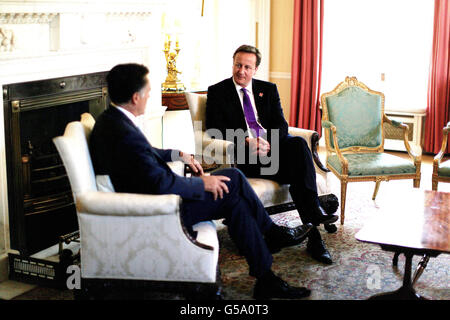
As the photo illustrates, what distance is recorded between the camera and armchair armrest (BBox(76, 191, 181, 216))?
2.31 meters

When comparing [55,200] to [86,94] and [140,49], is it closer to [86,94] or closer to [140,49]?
[86,94]

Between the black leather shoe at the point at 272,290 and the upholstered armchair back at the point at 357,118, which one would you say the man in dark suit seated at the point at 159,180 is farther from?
the upholstered armchair back at the point at 357,118

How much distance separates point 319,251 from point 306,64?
322 cm

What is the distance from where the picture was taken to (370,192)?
4.81 m

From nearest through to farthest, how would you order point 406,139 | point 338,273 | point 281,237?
point 281,237
point 338,273
point 406,139

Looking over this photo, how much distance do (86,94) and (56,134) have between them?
0.29m

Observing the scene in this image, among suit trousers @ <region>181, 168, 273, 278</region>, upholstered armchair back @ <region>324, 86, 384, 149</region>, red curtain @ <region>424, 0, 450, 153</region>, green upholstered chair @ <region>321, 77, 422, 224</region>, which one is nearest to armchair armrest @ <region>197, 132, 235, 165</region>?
suit trousers @ <region>181, 168, 273, 278</region>

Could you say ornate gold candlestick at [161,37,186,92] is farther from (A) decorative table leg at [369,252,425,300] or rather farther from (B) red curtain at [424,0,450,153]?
(A) decorative table leg at [369,252,425,300]

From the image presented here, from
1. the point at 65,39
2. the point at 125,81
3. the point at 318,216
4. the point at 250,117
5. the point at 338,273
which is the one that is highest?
the point at 65,39

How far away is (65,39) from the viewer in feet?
10.5

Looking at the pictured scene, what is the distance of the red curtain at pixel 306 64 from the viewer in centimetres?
609

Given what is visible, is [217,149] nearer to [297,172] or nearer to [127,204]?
[297,172]

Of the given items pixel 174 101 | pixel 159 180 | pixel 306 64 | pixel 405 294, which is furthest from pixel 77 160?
pixel 306 64
